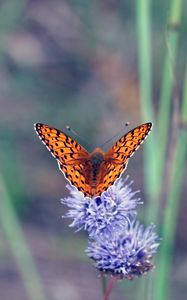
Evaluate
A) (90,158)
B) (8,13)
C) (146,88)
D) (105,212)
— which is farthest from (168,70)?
(8,13)

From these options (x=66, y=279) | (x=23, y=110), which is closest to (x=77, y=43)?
(x=23, y=110)

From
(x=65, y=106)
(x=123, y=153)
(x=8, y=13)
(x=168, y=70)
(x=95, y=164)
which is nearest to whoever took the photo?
(x=123, y=153)

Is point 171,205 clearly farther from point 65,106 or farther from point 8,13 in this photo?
point 65,106

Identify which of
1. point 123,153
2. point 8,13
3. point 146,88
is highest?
point 8,13

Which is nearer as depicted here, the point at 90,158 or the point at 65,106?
the point at 90,158

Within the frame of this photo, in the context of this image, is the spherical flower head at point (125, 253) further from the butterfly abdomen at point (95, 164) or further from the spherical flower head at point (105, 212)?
the butterfly abdomen at point (95, 164)

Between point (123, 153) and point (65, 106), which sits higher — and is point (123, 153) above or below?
below

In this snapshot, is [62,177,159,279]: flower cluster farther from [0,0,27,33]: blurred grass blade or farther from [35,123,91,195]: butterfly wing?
[0,0,27,33]: blurred grass blade

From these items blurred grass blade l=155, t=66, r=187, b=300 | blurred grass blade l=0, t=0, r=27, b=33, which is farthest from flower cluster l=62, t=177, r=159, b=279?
blurred grass blade l=0, t=0, r=27, b=33

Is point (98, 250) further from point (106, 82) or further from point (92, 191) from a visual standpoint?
point (106, 82)
